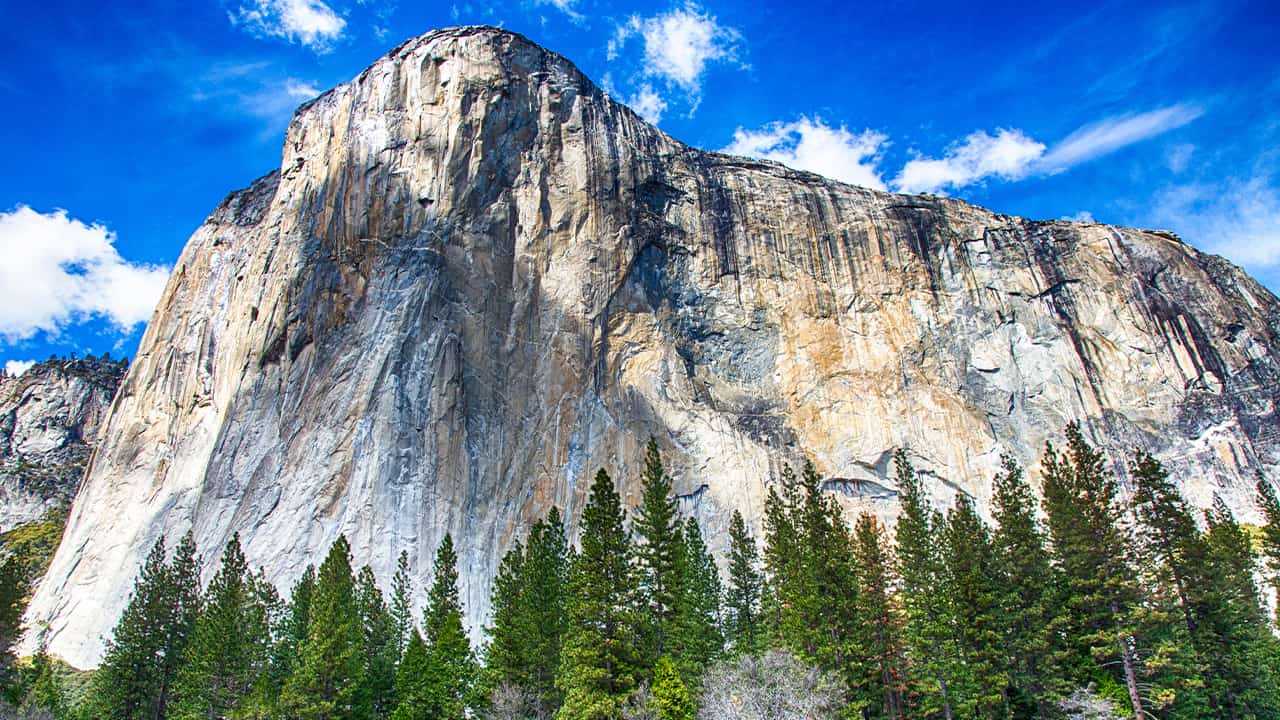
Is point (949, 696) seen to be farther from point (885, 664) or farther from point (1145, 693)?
point (1145, 693)

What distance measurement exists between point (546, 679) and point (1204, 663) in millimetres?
25027

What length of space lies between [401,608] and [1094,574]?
3145 cm

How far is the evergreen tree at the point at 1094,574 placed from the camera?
2955 centimetres

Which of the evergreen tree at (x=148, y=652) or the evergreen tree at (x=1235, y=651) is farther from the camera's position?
the evergreen tree at (x=148, y=652)

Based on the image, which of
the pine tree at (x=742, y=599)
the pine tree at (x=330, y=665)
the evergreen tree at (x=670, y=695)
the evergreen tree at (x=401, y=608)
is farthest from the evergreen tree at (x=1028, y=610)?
the evergreen tree at (x=401, y=608)

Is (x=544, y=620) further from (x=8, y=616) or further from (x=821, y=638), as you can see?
(x=8, y=616)

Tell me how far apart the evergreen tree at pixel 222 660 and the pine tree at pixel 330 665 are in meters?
2.25

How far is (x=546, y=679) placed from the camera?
3425cm

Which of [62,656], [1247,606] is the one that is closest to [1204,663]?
[1247,606]

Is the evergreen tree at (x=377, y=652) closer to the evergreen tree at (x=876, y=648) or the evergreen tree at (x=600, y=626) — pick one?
the evergreen tree at (x=600, y=626)

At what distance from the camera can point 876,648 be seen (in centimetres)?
3256

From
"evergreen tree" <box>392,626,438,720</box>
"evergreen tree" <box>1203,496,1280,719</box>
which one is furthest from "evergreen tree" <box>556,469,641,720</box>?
"evergreen tree" <box>1203,496,1280,719</box>

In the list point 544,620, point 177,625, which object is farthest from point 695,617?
point 177,625

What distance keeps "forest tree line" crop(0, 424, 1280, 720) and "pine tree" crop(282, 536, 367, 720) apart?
9 centimetres
